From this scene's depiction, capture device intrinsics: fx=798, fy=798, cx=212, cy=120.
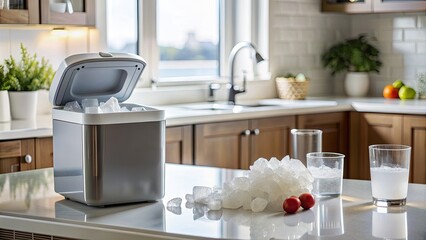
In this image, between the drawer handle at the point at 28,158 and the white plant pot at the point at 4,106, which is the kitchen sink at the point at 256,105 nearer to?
the white plant pot at the point at 4,106

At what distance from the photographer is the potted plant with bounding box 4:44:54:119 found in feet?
13.5

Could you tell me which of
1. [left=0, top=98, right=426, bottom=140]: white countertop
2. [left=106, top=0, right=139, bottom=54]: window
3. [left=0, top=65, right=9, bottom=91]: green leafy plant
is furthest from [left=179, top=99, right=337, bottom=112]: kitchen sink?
[left=0, top=65, right=9, bottom=91]: green leafy plant

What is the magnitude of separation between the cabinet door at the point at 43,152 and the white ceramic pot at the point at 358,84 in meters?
3.04

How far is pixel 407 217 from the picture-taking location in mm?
2012

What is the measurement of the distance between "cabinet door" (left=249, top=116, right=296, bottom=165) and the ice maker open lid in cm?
252

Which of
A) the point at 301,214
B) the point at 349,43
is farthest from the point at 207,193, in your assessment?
the point at 349,43

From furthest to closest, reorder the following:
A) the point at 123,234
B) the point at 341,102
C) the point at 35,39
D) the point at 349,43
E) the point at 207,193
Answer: the point at 349,43, the point at 341,102, the point at 35,39, the point at 207,193, the point at 123,234

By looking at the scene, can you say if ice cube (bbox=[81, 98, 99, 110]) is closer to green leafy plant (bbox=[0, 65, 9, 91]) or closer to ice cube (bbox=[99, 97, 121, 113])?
ice cube (bbox=[99, 97, 121, 113])

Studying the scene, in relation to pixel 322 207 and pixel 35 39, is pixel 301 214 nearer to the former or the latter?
pixel 322 207

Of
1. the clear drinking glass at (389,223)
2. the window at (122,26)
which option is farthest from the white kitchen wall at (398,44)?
the clear drinking glass at (389,223)

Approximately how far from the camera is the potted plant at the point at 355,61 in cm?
609

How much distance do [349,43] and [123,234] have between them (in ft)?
14.9

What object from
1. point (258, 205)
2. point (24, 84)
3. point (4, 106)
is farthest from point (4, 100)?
point (258, 205)

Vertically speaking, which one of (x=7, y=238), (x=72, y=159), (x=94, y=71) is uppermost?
(x=94, y=71)
